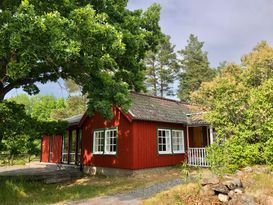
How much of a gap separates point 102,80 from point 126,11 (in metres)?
4.96

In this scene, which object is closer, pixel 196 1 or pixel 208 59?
pixel 196 1

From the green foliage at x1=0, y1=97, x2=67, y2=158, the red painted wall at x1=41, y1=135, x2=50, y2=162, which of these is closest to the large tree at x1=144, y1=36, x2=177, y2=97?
the red painted wall at x1=41, y1=135, x2=50, y2=162

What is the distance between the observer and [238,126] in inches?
428

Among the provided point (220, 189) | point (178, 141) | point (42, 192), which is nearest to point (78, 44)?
point (220, 189)

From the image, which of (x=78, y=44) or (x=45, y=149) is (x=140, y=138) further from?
(x=45, y=149)

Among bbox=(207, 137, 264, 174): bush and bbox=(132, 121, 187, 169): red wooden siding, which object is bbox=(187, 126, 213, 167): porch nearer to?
bbox=(132, 121, 187, 169): red wooden siding

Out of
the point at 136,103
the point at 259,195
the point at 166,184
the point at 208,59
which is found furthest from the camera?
the point at 208,59

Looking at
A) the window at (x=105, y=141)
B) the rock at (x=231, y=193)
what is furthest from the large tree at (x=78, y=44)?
the rock at (x=231, y=193)

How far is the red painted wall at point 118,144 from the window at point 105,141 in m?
0.32

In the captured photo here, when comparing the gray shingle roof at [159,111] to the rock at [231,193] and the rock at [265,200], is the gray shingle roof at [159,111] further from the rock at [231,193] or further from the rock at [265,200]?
the rock at [265,200]

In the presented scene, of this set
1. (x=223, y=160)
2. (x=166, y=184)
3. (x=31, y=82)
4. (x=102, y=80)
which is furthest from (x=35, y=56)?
(x=223, y=160)

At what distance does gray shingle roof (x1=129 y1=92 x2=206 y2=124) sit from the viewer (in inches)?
625

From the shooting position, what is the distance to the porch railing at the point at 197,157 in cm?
1655

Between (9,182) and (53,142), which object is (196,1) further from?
(53,142)
